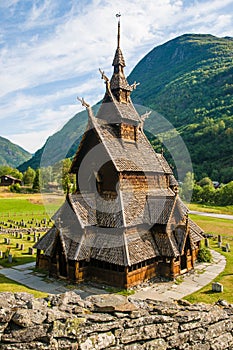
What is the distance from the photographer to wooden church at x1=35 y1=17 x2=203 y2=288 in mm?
19984

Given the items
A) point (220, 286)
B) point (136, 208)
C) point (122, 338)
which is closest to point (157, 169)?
point (136, 208)

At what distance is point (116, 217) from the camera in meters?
20.6

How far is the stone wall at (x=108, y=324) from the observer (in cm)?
555

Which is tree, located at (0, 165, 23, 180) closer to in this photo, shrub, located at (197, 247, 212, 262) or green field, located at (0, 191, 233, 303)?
green field, located at (0, 191, 233, 303)

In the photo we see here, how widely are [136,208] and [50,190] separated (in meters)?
96.4

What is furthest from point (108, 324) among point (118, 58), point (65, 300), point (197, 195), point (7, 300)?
point (197, 195)

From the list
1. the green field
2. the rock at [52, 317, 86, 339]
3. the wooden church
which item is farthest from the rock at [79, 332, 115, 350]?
the green field

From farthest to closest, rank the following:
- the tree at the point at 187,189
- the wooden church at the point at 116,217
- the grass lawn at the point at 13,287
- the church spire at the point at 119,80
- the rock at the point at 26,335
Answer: the tree at the point at 187,189, the church spire at the point at 119,80, the wooden church at the point at 116,217, the grass lawn at the point at 13,287, the rock at the point at 26,335

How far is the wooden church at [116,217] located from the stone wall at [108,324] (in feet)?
35.8

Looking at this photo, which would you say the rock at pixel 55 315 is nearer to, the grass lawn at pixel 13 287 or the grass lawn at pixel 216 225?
the grass lawn at pixel 13 287

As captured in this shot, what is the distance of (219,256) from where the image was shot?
28.0 metres

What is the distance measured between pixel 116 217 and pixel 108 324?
14.5 metres

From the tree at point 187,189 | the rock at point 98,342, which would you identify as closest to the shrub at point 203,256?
the rock at point 98,342

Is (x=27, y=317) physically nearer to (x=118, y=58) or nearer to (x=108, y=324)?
(x=108, y=324)
